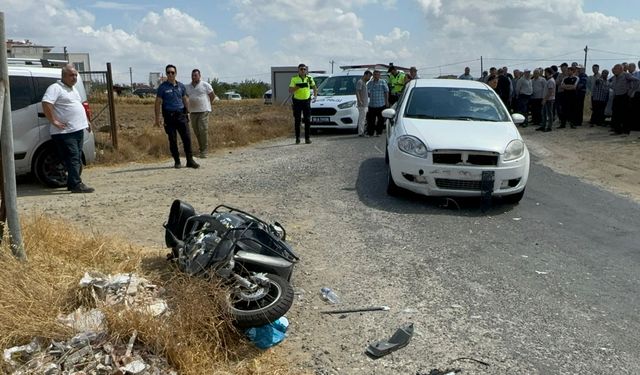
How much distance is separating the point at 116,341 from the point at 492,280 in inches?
124

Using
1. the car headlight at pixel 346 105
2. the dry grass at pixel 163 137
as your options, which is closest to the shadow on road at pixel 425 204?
the dry grass at pixel 163 137

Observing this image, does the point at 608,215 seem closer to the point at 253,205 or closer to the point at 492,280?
the point at 492,280

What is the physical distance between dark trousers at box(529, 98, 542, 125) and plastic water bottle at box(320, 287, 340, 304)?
14196 mm

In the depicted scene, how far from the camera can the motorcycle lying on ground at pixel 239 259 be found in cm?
372

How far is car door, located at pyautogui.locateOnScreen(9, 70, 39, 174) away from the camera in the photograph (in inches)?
328

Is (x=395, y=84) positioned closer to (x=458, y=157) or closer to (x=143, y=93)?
(x=458, y=157)

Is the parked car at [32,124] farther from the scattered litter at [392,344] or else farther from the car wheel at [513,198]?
the scattered litter at [392,344]

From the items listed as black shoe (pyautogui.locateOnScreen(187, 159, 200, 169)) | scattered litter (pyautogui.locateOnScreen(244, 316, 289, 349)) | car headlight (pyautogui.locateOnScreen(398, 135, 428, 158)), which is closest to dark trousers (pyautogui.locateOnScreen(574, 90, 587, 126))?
car headlight (pyautogui.locateOnScreen(398, 135, 428, 158))

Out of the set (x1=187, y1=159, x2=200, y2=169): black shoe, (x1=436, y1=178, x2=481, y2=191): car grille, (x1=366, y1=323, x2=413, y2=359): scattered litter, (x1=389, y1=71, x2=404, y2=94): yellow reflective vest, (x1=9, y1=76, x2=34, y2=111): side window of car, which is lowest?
(x1=366, y1=323, x2=413, y2=359): scattered litter

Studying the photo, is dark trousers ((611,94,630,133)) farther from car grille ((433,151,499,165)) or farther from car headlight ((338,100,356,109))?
car grille ((433,151,499,165))

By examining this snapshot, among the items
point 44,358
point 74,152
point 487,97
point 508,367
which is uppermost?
point 487,97

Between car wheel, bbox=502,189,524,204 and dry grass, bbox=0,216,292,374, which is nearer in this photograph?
dry grass, bbox=0,216,292,374

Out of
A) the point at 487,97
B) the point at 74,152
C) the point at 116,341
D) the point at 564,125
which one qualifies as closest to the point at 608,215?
the point at 487,97

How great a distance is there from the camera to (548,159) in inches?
466
